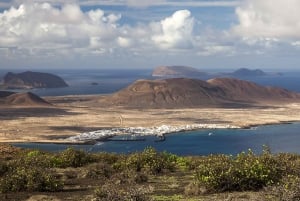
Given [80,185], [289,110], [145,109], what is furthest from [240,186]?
[289,110]

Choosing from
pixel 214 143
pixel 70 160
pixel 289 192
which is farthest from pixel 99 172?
pixel 214 143

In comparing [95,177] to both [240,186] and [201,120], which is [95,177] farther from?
[201,120]

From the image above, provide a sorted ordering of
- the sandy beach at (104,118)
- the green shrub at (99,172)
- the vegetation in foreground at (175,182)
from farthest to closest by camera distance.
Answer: the sandy beach at (104,118) < the green shrub at (99,172) < the vegetation in foreground at (175,182)

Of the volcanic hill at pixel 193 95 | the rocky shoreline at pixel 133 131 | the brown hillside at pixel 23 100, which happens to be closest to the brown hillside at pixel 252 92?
the volcanic hill at pixel 193 95

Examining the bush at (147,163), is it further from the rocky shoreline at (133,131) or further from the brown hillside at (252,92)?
the brown hillside at (252,92)

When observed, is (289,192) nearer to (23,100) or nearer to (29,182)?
(29,182)

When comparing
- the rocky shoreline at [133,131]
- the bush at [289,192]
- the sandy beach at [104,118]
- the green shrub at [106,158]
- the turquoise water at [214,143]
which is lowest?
the turquoise water at [214,143]
